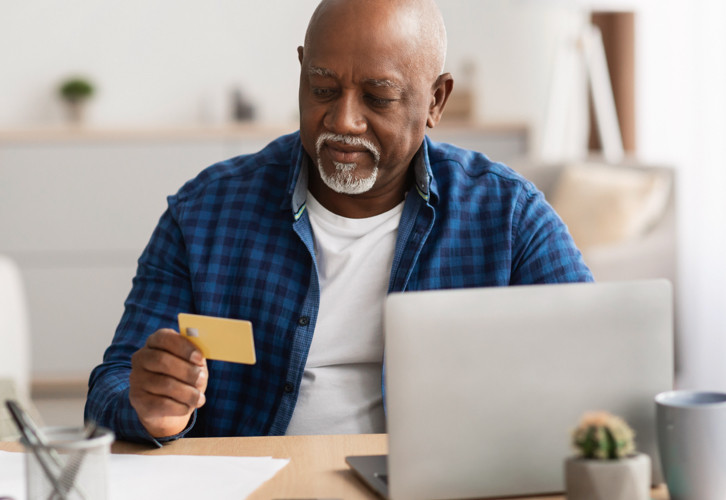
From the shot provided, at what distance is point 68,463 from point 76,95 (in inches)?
139

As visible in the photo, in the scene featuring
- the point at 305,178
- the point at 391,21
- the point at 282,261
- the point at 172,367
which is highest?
the point at 391,21

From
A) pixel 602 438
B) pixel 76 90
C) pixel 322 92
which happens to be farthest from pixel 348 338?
pixel 76 90

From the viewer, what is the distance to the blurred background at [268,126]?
10.9ft

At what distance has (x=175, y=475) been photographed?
1.05 m

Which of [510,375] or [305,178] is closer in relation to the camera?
[510,375]

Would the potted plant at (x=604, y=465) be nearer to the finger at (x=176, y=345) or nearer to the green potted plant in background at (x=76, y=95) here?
the finger at (x=176, y=345)

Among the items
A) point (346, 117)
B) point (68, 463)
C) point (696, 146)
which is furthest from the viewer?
point (696, 146)

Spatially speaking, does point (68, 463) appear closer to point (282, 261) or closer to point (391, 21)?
point (282, 261)

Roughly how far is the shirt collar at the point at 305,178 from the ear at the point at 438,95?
4cm

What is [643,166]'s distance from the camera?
127 inches

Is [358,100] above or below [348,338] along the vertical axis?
above

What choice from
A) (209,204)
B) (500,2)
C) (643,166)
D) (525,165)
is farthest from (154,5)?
(209,204)

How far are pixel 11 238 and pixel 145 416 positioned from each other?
303 cm

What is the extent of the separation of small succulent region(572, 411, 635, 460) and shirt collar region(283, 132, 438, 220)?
2.25ft
